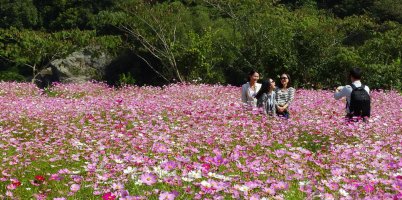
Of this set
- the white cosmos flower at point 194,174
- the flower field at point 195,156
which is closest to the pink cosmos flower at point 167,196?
the flower field at point 195,156

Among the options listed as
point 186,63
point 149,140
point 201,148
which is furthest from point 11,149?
point 186,63

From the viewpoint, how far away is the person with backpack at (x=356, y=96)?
25.3 ft

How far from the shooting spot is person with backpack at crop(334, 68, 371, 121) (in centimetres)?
770

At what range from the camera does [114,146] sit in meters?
5.79

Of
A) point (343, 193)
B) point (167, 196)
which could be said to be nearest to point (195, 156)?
point (343, 193)

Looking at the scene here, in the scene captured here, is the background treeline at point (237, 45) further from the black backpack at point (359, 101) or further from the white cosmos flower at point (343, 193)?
the white cosmos flower at point (343, 193)

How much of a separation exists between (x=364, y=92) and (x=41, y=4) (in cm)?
5715

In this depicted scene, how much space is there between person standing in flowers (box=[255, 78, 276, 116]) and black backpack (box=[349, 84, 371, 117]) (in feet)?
5.01

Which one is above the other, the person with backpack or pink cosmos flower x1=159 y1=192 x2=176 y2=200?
pink cosmos flower x1=159 y1=192 x2=176 y2=200

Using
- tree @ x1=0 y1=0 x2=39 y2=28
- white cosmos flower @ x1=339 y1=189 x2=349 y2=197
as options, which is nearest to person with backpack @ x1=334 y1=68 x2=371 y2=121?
white cosmos flower @ x1=339 y1=189 x2=349 y2=197

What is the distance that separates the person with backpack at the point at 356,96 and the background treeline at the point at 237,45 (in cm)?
1301

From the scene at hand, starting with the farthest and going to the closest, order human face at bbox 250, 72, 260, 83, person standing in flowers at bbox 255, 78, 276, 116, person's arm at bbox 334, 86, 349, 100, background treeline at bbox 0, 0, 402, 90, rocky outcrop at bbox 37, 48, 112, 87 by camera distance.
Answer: rocky outcrop at bbox 37, 48, 112, 87, background treeline at bbox 0, 0, 402, 90, human face at bbox 250, 72, 260, 83, person standing in flowers at bbox 255, 78, 276, 116, person's arm at bbox 334, 86, 349, 100

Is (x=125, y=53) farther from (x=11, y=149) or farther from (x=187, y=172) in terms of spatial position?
(x=187, y=172)

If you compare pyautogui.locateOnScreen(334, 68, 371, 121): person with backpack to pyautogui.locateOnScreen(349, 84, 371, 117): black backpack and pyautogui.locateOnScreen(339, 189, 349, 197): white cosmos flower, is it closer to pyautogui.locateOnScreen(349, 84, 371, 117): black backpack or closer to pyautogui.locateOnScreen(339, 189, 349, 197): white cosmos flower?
pyautogui.locateOnScreen(349, 84, 371, 117): black backpack
